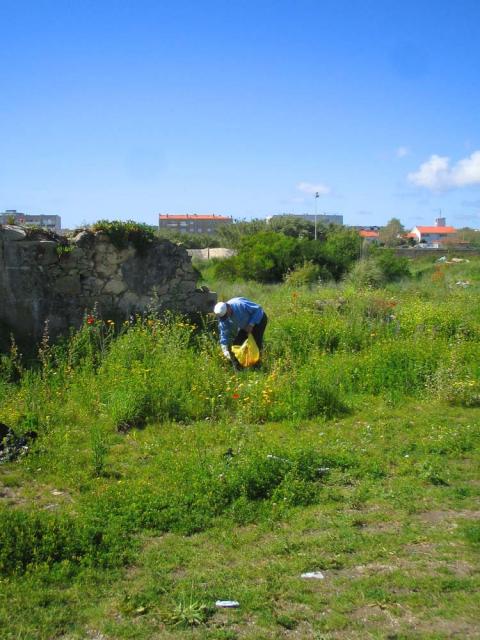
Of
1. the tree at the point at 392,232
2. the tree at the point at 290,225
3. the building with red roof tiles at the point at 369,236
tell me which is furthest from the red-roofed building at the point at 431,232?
the tree at the point at 290,225

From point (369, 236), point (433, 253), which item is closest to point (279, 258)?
point (433, 253)

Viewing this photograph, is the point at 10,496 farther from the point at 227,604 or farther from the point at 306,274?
the point at 306,274

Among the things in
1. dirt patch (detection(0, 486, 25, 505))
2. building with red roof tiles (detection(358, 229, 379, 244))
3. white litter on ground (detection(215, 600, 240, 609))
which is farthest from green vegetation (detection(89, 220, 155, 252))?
building with red roof tiles (detection(358, 229, 379, 244))

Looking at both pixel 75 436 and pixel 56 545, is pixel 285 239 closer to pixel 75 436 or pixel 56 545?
pixel 75 436

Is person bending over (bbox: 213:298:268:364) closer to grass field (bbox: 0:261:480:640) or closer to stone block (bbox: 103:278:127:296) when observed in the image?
grass field (bbox: 0:261:480:640)

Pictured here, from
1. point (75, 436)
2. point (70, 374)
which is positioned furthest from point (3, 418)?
point (70, 374)

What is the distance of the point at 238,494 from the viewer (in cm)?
495

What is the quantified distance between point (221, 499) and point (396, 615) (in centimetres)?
175

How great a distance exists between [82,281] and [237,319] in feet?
9.12

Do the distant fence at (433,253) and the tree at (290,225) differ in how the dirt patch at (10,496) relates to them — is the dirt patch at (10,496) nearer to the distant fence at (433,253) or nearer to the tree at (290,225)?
the distant fence at (433,253)

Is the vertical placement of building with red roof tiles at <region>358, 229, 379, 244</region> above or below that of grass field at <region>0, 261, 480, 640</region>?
above

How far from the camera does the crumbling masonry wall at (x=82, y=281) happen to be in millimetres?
9523

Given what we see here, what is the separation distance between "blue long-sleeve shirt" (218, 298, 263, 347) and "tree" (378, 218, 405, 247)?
6812cm

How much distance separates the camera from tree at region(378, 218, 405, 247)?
77.4 m
